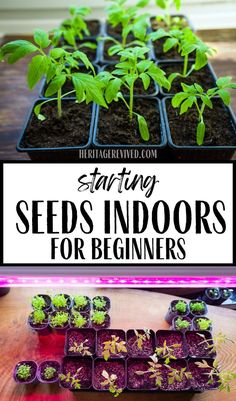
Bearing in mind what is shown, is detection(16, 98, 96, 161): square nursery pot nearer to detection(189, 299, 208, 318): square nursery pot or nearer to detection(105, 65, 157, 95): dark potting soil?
detection(105, 65, 157, 95): dark potting soil

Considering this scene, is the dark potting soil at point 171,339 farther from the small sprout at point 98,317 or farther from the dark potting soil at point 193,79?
the dark potting soil at point 193,79

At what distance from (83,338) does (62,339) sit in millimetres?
67

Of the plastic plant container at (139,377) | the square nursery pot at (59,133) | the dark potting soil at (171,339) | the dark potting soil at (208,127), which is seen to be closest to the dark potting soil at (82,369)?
the plastic plant container at (139,377)

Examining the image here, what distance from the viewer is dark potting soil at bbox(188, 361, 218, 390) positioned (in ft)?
3.85

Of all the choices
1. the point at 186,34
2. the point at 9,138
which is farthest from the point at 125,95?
the point at 9,138

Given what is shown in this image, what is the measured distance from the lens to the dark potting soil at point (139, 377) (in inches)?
46.3

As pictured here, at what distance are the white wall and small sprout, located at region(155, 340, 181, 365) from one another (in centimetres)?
125

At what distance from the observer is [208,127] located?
1438 millimetres

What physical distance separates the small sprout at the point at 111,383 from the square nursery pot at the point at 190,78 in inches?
37.8

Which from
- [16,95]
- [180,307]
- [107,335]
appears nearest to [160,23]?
[16,95]

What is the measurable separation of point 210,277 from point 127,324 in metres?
0.41

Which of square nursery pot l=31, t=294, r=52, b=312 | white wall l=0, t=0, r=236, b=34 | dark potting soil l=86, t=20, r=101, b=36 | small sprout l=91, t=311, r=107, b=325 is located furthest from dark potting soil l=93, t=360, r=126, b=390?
dark potting soil l=86, t=20, r=101, b=36

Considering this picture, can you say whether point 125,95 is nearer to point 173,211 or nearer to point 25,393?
point 173,211

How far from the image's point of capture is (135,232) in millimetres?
1034
